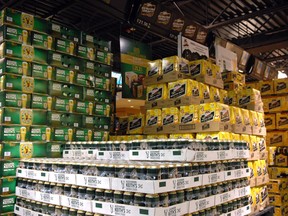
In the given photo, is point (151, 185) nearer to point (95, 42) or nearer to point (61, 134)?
point (61, 134)

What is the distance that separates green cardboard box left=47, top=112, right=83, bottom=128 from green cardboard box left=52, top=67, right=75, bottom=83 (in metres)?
0.49

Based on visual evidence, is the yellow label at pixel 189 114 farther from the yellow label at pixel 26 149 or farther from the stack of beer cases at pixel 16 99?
the yellow label at pixel 26 149

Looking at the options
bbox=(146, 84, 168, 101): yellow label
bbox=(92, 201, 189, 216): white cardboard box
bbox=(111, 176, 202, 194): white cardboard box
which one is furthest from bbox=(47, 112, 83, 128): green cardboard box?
bbox=(111, 176, 202, 194): white cardboard box

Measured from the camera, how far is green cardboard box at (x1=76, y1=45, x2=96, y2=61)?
16.0 ft

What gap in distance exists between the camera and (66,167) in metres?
3.12

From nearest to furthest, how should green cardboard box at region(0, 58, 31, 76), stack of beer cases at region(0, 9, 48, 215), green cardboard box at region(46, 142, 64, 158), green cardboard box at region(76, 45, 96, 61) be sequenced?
1. stack of beer cases at region(0, 9, 48, 215)
2. green cardboard box at region(0, 58, 31, 76)
3. green cardboard box at region(46, 142, 64, 158)
4. green cardboard box at region(76, 45, 96, 61)

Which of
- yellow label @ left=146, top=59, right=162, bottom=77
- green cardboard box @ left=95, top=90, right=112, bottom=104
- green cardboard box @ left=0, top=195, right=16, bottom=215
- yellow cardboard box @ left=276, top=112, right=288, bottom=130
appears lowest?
green cardboard box @ left=0, top=195, right=16, bottom=215

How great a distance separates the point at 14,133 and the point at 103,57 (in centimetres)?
191

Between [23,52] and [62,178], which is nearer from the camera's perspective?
[62,178]

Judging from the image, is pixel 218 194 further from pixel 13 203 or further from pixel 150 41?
pixel 150 41

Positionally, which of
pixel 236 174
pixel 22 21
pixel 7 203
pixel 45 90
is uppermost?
pixel 22 21

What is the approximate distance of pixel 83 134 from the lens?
4836 mm

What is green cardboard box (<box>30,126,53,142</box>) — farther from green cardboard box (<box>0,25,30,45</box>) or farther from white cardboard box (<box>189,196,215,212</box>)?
white cardboard box (<box>189,196,215,212</box>)

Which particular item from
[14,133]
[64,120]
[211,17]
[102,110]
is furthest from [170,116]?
[211,17]
